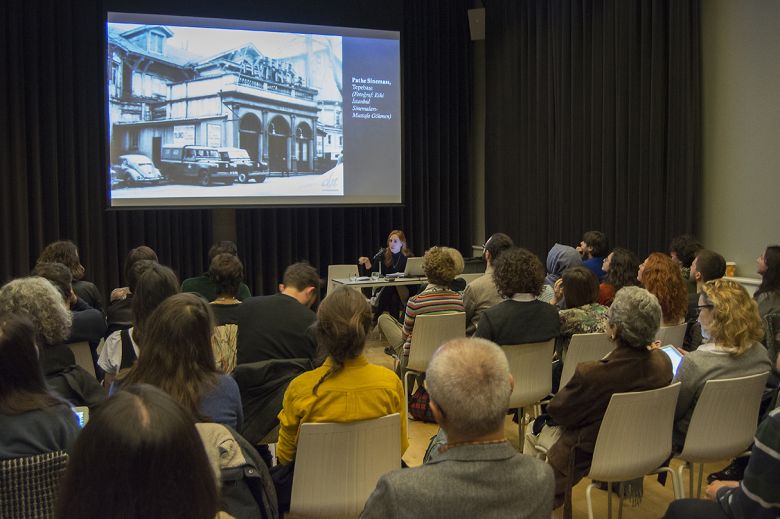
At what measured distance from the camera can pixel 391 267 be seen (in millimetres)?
8406

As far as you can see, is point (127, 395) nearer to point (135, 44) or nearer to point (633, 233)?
point (633, 233)

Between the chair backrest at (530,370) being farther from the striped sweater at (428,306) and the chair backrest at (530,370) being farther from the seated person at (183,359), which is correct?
the seated person at (183,359)

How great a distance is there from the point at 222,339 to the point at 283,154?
537 centimetres

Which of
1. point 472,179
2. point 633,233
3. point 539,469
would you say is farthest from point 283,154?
point 539,469

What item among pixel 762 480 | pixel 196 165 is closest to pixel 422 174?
pixel 196 165

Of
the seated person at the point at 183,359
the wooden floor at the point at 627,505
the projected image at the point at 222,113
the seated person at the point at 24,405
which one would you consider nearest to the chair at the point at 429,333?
the wooden floor at the point at 627,505

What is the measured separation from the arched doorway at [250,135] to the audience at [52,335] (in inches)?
221

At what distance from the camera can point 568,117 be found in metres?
8.01

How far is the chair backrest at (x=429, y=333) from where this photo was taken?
434cm

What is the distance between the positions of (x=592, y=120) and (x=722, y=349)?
198 inches

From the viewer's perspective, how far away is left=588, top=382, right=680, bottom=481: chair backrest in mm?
2624

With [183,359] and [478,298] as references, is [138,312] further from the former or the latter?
[478,298]

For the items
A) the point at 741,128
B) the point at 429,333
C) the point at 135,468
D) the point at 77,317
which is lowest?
the point at 429,333

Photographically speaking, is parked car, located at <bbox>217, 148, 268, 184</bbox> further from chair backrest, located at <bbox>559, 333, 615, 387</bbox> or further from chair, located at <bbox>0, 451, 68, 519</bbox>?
chair, located at <bbox>0, 451, 68, 519</bbox>
